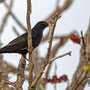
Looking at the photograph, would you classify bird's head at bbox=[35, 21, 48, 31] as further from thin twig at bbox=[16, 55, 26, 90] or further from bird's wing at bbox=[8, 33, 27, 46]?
thin twig at bbox=[16, 55, 26, 90]

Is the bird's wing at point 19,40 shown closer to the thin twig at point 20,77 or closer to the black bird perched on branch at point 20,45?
the black bird perched on branch at point 20,45

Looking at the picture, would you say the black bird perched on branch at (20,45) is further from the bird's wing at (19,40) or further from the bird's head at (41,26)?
the bird's head at (41,26)

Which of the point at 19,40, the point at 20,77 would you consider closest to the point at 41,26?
the point at 19,40

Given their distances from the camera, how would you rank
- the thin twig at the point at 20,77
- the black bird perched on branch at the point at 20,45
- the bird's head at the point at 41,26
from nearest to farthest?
the thin twig at the point at 20,77 → the black bird perched on branch at the point at 20,45 → the bird's head at the point at 41,26

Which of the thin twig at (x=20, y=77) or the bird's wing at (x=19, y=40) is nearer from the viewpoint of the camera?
the thin twig at (x=20, y=77)

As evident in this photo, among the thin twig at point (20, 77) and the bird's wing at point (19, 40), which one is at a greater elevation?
the bird's wing at point (19, 40)

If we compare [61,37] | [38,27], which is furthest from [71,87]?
[61,37]

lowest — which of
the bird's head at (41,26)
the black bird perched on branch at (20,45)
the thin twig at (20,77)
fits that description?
the thin twig at (20,77)

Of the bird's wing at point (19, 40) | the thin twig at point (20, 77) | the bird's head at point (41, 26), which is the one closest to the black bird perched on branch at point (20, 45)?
the bird's wing at point (19, 40)

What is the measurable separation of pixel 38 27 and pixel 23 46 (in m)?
0.96

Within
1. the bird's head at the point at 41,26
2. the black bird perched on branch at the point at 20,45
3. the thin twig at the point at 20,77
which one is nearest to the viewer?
the thin twig at the point at 20,77

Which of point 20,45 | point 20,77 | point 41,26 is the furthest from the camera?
point 41,26

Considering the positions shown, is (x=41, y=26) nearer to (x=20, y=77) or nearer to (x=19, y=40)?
(x=19, y=40)

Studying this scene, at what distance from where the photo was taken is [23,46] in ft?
18.6
